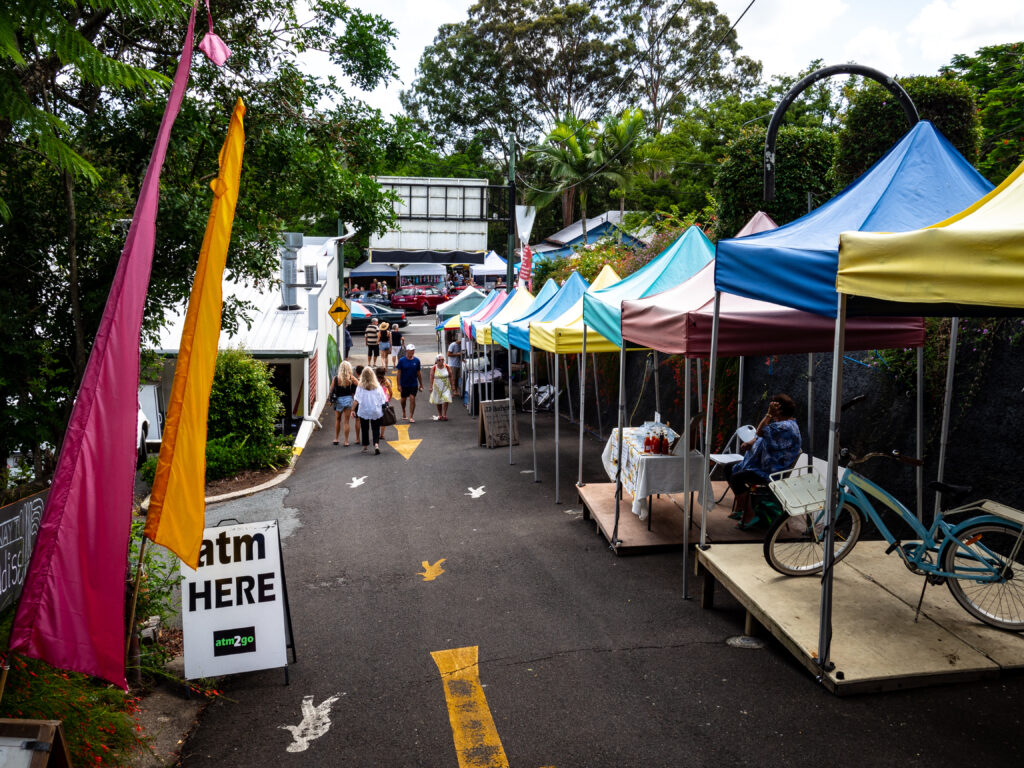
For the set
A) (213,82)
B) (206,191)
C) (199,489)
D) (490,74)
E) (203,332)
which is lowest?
(199,489)

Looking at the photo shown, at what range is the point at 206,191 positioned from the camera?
6961 millimetres

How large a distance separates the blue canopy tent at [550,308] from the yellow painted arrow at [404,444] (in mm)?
2944

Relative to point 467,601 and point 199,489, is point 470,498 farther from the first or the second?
point 199,489

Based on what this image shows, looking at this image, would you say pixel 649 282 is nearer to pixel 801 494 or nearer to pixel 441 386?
pixel 801 494

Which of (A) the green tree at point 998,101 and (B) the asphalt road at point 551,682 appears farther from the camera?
(A) the green tree at point 998,101

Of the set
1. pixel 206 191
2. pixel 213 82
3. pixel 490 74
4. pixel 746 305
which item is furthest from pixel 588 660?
pixel 490 74

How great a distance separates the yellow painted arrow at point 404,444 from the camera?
47.8 feet

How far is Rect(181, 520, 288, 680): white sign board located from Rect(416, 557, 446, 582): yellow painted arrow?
6.96ft

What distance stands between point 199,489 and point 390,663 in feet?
7.44

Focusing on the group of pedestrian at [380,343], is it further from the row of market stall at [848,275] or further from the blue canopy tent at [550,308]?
the row of market stall at [848,275]

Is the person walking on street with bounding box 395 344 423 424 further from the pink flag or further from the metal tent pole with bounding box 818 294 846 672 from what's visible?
the pink flag

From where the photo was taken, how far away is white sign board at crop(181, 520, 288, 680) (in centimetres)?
528

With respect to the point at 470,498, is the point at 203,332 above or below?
above

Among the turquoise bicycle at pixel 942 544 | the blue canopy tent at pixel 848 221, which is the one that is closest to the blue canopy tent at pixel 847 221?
the blue canopy tent at pixel 848 221
